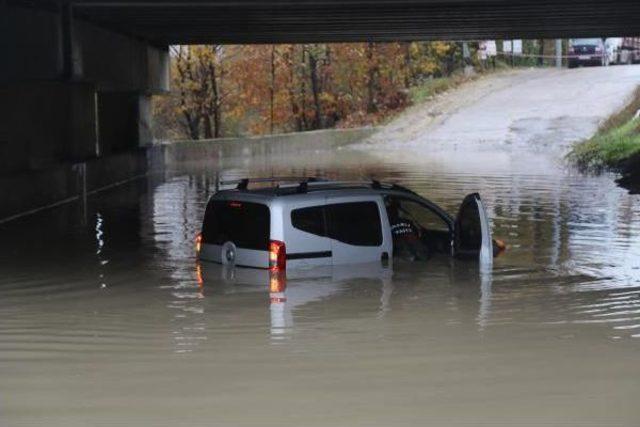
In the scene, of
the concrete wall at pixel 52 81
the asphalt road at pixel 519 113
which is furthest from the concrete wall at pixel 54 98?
the asphalt road at pixel 519 113

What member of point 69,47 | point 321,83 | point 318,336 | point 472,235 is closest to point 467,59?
point 321,83

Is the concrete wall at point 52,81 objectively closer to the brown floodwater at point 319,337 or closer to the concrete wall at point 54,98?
the concrete wall at point 54,98

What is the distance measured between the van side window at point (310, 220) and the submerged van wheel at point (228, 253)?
86 centimetres

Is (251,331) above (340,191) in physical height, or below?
below

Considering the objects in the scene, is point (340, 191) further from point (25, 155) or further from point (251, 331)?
point (25, 155)

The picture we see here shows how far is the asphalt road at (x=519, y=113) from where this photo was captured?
54594 millimetres

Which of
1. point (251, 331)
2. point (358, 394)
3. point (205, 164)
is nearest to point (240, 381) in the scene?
point (358, 394)

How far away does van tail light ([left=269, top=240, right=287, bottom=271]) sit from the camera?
44.9 feet

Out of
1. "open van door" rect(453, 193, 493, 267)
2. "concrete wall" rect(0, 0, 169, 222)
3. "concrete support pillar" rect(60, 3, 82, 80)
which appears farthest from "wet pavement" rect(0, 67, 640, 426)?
"concrete support pillar" rect(60, 3, 82, 80)

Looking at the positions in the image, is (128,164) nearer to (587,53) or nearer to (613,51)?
(587,53)

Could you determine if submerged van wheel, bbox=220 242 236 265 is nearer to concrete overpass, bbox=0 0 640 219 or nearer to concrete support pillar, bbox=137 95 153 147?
concrete overpass, bbox=0 0 640 219

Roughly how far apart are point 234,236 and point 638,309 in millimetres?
4710

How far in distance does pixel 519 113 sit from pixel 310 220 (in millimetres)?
46711

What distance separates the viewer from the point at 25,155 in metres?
29.1
